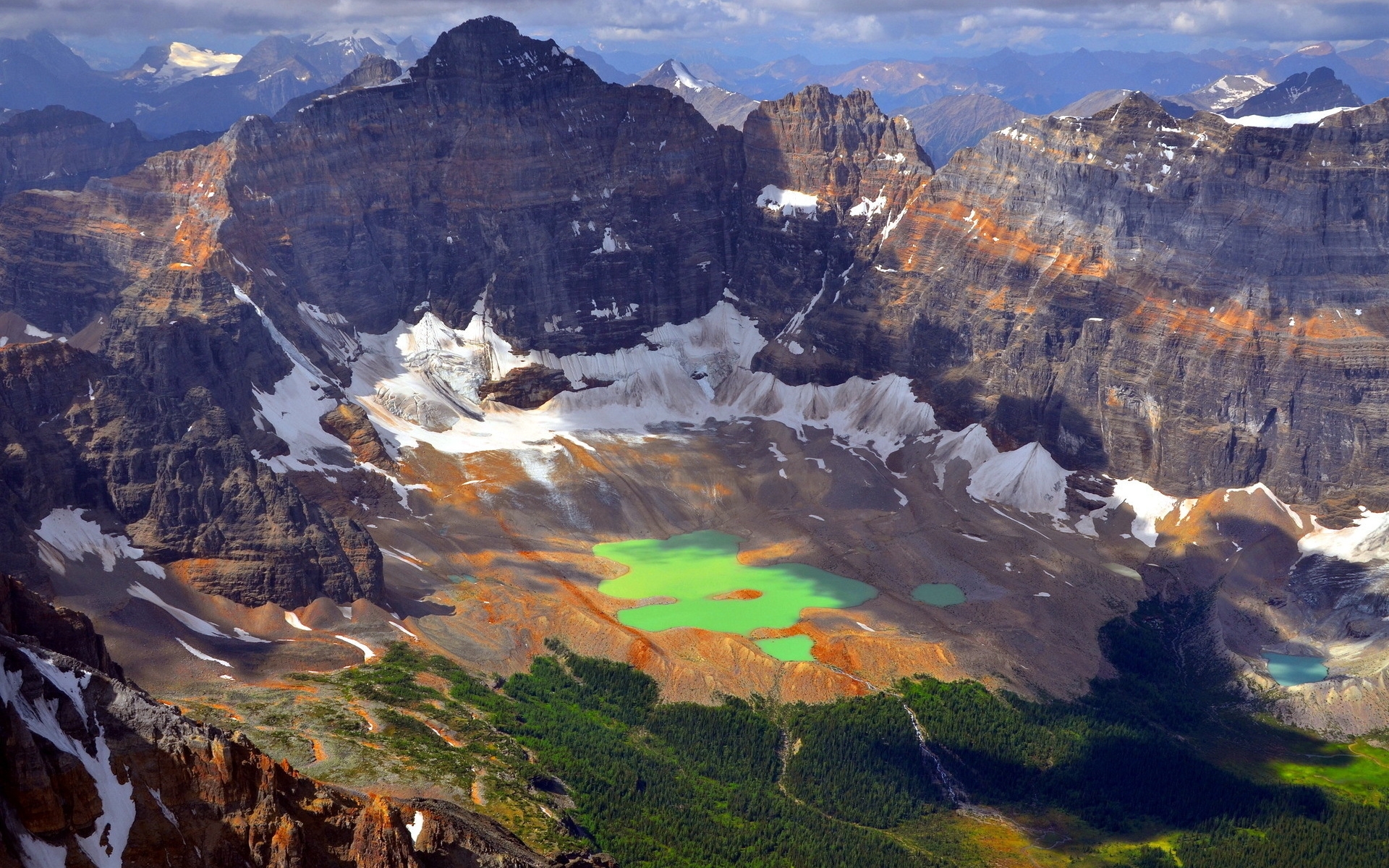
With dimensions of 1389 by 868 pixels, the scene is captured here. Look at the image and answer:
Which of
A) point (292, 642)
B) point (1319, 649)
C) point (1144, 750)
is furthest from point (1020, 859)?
point (292, 642)

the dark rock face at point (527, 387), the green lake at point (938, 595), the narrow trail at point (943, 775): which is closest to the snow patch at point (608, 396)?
the dark rock face at point (527, 387)

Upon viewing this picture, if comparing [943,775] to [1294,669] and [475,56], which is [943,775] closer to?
[1294,669]

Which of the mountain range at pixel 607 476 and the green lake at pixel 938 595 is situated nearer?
the mountain range at pixel 607 476

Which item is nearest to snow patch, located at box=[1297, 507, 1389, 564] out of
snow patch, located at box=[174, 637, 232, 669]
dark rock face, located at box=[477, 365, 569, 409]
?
dark rock face, located at box=[477, 365, 569, 409]

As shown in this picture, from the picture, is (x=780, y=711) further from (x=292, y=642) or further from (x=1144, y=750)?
(x=292, y=642)

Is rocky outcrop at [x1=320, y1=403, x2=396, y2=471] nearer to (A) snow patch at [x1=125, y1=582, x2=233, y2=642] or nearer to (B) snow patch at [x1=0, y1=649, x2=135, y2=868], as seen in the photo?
(A) snow patch at [x1=125, y1=582, x2=233, y2=642]

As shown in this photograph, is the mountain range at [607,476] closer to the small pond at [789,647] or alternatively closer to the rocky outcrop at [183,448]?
the rocky outcrop at [183,448]

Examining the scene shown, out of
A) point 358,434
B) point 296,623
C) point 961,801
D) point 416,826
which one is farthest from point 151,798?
point 358,434

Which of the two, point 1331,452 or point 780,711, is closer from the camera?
point 780,711
